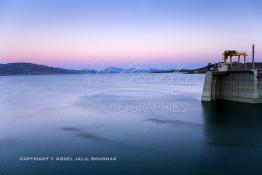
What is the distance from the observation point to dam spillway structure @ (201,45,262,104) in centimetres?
2744

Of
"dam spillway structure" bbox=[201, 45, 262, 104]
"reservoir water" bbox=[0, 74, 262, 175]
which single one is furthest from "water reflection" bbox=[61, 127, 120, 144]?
"dam spillway structure" bbox=[201, 45, 262, 104]

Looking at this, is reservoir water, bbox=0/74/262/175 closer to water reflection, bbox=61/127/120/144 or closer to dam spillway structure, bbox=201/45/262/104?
water reflection, bbox=61/127/120/144

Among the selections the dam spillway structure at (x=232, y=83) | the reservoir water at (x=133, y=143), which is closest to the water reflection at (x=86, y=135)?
the reservoir water at (x=133, y=143)

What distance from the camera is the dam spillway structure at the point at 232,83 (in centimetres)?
2744

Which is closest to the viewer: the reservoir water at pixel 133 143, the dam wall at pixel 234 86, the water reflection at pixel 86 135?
the reservoir water at pixel 133 143

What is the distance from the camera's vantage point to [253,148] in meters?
15.1

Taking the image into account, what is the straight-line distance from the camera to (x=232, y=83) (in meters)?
30.2

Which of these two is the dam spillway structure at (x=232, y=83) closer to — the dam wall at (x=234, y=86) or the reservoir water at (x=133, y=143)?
the dam wall at (x=234, y=86)

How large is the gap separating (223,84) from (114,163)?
77.3 feet

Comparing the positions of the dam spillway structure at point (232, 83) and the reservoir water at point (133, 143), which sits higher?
the dam spillway structure at point (232, 83)

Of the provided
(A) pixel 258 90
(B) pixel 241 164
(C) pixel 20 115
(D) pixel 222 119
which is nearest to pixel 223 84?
(A) pixel 258 90

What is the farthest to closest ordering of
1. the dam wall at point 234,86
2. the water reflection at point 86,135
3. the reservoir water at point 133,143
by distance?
the dam wall at point 234,86 < the water reflection at point 86,135 < the reservoir water at point 133,143

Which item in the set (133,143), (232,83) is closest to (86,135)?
(133,143)

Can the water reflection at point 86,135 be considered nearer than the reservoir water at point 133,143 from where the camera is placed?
No
